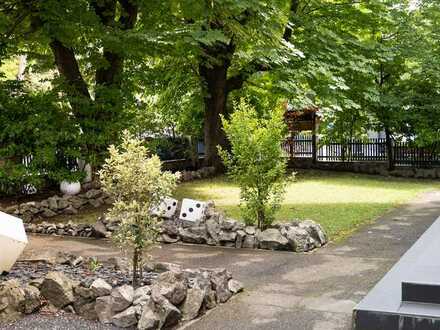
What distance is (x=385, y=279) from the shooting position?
571 centimetres

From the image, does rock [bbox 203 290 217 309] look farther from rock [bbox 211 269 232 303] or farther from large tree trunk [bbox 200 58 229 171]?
large tree trunk [bbox 200 58 229 171]

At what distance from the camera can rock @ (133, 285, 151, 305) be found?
532 cm

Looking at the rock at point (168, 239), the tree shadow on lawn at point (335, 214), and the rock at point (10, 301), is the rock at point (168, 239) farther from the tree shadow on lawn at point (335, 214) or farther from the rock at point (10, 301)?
the rock at point (10, 301)

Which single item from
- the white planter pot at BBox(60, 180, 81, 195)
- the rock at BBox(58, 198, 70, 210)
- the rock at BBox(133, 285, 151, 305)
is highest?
the white planter pot at BBox(60, 180, 81, 195)

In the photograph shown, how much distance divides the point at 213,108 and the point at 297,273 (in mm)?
14306

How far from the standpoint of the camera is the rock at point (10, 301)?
5.19 m

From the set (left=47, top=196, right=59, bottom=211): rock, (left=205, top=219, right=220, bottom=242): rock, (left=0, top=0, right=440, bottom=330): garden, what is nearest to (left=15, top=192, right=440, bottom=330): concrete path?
(left=0, top=0, right=440, bottom=330): garden

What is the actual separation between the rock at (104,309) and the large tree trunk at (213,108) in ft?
50.6

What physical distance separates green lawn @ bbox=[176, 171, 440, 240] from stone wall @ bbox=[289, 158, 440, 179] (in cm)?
145

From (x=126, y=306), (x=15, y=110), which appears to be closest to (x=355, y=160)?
(x=15, y=110)

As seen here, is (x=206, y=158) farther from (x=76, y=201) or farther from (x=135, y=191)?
(x=135, y=191)

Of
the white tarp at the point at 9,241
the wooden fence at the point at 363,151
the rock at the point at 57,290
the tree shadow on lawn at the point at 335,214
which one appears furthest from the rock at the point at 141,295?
the wooden fence at the point at 363,151

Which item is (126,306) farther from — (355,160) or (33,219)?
(355,160)

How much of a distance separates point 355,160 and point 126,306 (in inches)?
807
